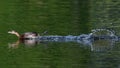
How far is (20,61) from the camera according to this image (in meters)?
6.61

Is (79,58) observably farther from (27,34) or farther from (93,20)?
(93,20)

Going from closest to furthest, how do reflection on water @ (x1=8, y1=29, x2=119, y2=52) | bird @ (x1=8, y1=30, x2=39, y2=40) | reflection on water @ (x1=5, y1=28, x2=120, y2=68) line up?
reflection on water @ (x1=5, y1=28, x2=120, y2=68) → reflection on water @ (x1=8, y1=29, x2=119, y2=52) → bird @ (x1=8, y1=30, x2=39, y2=40)

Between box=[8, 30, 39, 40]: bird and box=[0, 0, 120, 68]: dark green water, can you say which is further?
box=[8, 30, 39, 40]: bird

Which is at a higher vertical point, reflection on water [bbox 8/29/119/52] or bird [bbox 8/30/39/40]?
bird [bbox 8/30/39/40]

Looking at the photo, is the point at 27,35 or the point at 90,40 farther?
the point at 27,35

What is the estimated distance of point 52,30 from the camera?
8172 mm

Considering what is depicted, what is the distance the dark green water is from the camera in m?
6.54

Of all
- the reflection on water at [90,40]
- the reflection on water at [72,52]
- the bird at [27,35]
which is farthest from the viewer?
the bird at [27,35]

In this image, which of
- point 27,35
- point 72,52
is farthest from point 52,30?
point 72,52

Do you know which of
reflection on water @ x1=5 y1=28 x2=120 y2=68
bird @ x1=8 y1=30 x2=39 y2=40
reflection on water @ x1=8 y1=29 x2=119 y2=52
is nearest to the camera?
reflection on water @ x1=5 y1=28 x2=120 y2=68

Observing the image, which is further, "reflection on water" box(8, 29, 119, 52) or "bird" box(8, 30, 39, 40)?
"bird" box(8, 30, 39, 40)

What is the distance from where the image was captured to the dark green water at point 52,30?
654 centimetres

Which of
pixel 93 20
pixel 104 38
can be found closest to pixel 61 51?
pixel 104 38

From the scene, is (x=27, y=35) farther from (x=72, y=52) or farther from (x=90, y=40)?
(x=72, y=52)
